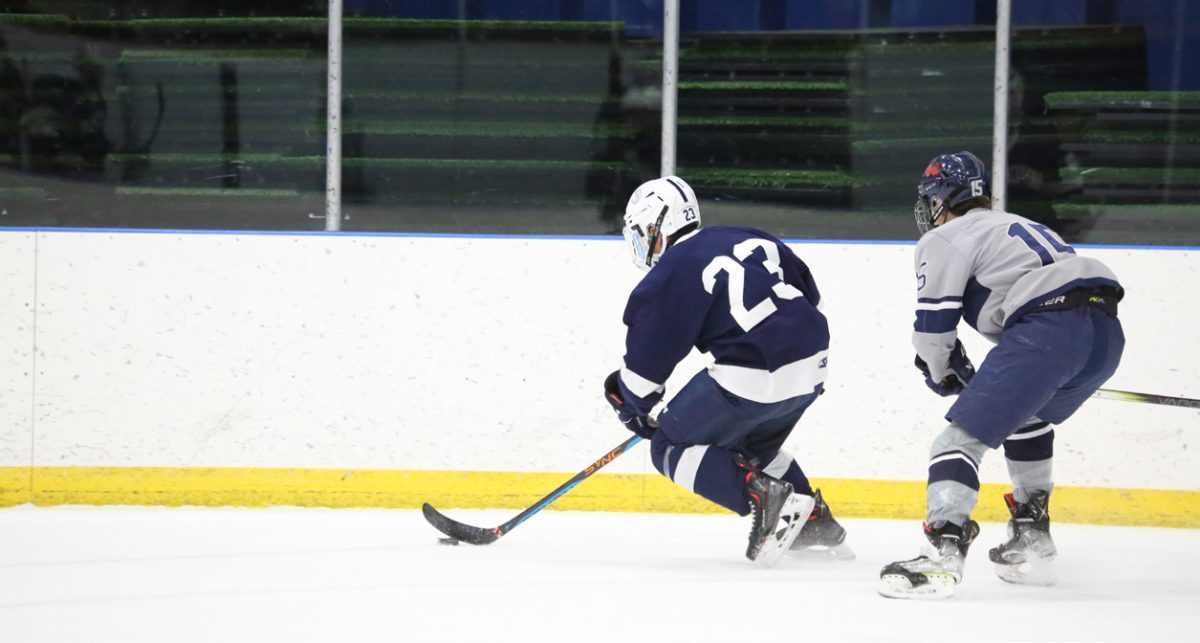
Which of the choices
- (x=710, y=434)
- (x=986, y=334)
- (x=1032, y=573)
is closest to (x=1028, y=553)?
(x=1032, y=573)

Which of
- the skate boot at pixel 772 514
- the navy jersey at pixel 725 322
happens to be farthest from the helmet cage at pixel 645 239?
the skate boot at pixel 772 514

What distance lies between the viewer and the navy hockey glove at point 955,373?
9.71ft

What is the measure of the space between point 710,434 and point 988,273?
804mm

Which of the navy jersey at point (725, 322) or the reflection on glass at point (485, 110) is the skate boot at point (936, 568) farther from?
the reflection on glass at point (485, 110)

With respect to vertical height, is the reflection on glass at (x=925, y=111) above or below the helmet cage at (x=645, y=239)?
above

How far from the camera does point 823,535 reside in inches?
132

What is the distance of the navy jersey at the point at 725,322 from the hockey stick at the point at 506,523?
0.38 metres

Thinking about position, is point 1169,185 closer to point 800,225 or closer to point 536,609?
point 800,225

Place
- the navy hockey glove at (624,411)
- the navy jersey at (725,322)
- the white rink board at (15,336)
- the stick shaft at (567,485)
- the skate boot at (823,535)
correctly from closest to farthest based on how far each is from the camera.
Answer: the navy jersey at (725,322), the navy hockey glove at (624,411), the skate boot at (823,535), the stick shaft at (567,485), the white rink board at (15,336)

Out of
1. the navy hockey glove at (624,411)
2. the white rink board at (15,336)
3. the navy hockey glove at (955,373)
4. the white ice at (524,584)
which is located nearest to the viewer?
the white ice at (524,584)

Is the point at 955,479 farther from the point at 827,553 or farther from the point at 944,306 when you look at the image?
the point at 827,553

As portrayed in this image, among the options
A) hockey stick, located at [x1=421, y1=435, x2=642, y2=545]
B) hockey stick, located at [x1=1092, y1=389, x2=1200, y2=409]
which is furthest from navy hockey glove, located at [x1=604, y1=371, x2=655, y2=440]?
hockey stick, located at [x1=1092, y1=389, x2=1200, y2=409]

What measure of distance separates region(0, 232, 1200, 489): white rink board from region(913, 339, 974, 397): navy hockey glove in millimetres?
1054

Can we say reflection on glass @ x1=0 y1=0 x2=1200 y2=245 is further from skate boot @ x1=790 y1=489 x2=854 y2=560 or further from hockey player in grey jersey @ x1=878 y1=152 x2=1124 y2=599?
hockey player in grey jersey @ x1=878 y1=152 x2=1124 y2=599
